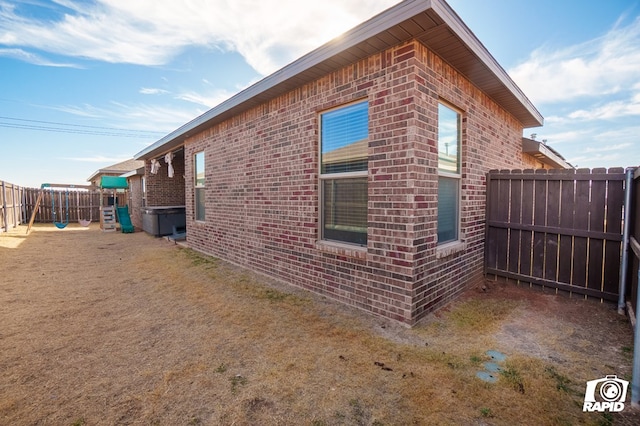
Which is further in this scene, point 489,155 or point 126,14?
point 126,14

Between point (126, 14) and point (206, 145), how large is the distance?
10.3ft

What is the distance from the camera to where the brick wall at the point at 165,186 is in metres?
12.4

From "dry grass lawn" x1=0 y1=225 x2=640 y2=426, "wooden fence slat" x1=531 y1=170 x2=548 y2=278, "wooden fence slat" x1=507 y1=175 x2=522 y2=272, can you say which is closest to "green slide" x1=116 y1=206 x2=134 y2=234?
"dry grass lawn" x1=0 y1=225 x2=640 y2=426

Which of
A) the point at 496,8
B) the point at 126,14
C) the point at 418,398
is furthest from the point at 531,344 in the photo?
the point at 126,14

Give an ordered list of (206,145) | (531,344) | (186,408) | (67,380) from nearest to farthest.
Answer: (186,408) < (67,380) < (531,344) < (206,145)

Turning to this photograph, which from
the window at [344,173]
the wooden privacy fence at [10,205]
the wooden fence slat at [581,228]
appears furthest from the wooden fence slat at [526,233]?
the wooden privacy fence at [10,205]

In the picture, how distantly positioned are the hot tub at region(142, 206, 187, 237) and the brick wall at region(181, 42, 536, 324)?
6208mm

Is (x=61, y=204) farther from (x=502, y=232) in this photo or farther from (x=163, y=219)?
(x=502, y=232)

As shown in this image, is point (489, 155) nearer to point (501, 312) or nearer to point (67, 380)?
point (501, 312)

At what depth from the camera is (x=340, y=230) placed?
4168 mm

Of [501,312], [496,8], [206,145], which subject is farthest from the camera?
[206,145]

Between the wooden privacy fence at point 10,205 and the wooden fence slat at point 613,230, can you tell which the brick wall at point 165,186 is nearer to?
the wooden privacy fence at point 10,205

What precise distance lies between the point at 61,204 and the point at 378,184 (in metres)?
23.5

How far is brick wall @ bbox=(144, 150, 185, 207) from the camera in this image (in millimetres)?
12367
